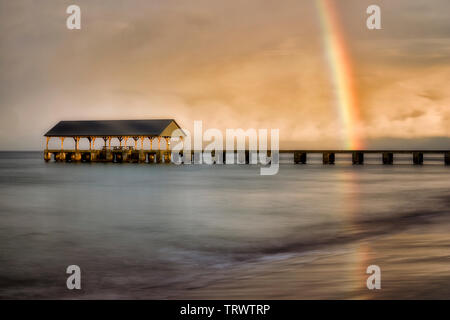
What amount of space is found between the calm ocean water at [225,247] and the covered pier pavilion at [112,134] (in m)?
36.5

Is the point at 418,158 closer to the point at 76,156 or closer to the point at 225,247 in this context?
the point at 76,156

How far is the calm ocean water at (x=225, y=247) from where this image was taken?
22.1 ft

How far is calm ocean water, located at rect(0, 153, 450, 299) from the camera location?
673 cm

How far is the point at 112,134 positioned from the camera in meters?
59.1

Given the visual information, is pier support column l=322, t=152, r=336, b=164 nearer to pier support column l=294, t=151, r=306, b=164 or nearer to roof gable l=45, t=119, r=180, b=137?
pier support column l=294, t=151, r=306, b=164

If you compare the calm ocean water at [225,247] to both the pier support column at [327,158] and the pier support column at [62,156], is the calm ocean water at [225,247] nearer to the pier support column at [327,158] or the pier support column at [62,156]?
the pier support column at [327,158]

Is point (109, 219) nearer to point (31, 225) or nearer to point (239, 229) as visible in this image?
point (31, 225)

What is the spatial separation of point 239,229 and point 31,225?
6.01m

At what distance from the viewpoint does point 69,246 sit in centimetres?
1073

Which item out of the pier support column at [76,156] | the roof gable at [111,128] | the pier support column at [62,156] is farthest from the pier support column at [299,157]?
the pier support column at [62,156]

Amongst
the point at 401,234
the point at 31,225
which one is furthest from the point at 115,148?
the point at 401,234
